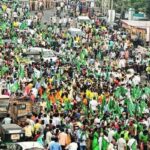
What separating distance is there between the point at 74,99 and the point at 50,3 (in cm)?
3123

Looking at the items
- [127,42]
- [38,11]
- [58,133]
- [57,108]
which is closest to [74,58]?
[127,42]

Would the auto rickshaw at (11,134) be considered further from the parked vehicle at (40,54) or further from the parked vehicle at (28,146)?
the parked vehicle at (40,54)

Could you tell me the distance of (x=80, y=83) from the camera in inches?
1098

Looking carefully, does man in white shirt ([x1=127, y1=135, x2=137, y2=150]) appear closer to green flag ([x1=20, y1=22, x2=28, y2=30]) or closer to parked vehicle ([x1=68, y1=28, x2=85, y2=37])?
parked vehicle ([x1=68, y1=28, x2=85, y2=37])

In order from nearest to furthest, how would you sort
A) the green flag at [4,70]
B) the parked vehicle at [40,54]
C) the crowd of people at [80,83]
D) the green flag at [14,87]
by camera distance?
the crowd of people at [80,83], the green flag at [14,87], the green flag at [4,70], the parked vehicle at [40,54]

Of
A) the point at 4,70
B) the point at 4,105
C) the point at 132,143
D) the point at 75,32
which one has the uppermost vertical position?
the point at 4,105

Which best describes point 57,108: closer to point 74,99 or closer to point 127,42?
point 74,99

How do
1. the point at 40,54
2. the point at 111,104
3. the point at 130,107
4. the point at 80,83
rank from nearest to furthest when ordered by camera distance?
the point at 130,107 < the point at 111,104 < the point at 80,83 < the point at 40,54

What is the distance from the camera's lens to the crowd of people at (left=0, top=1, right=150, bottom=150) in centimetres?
2048

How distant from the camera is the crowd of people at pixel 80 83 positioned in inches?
806

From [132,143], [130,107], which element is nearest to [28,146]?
[132,143]

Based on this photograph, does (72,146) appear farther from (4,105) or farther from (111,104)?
(111,104)

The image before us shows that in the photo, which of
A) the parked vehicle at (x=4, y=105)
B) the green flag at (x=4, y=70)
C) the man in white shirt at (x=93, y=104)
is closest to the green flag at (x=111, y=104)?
the man in white shirt at (x=93, y=104)

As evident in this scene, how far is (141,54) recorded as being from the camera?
37688 mm
